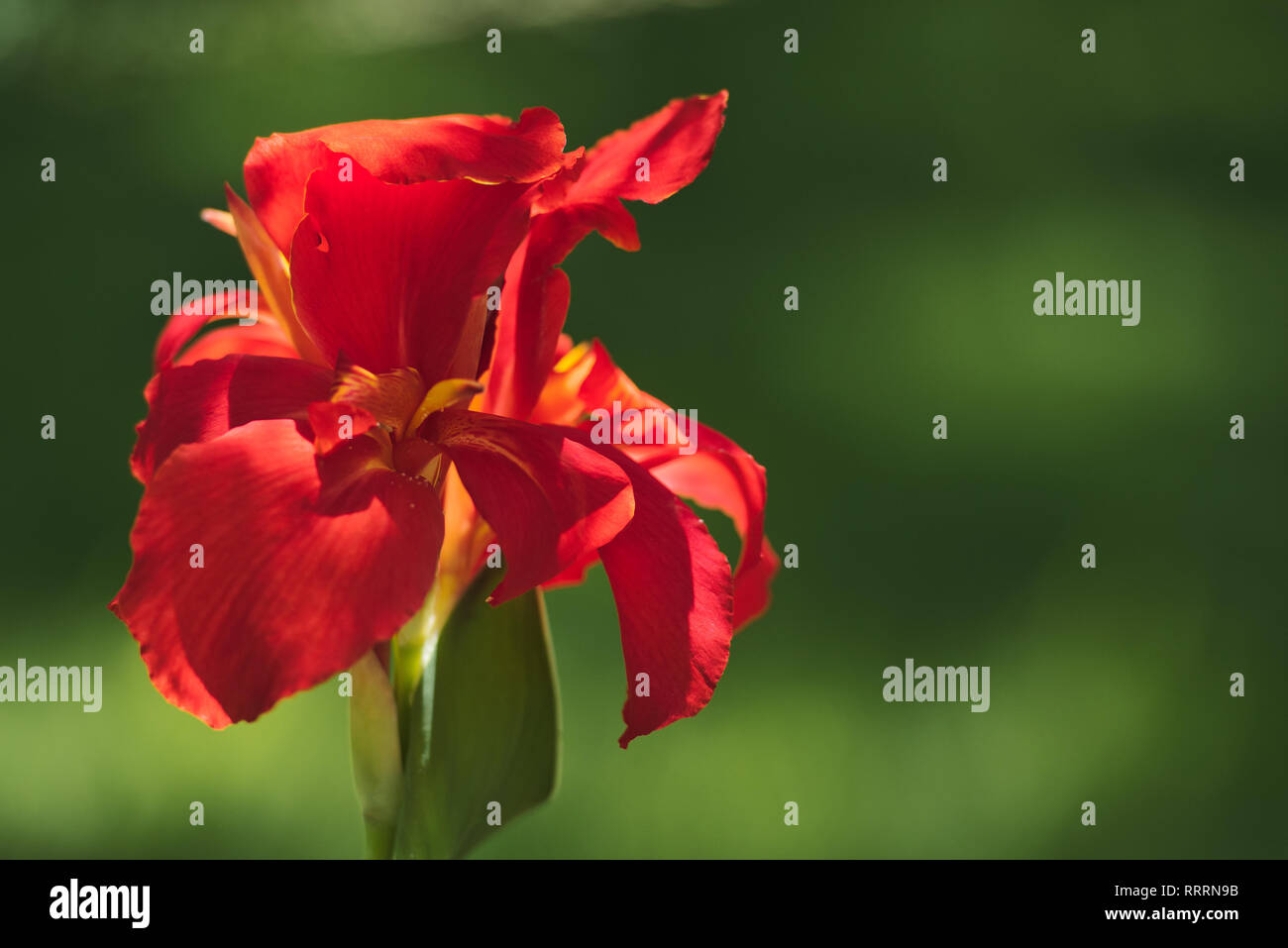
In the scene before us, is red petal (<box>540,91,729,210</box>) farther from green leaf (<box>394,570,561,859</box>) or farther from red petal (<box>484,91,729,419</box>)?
green leaf (<box>394,570,561,859</box>)

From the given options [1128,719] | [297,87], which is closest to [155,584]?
[1128,719]

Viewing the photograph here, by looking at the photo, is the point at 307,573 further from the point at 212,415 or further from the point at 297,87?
the point at 297,87

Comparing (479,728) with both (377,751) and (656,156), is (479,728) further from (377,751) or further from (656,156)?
(656,156)

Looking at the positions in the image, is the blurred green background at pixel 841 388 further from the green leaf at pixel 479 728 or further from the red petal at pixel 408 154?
the red petal at pixel 408 154

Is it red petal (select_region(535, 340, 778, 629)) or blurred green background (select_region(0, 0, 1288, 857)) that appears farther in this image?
blurred green background (select_region(0, 0, 1288, 857))

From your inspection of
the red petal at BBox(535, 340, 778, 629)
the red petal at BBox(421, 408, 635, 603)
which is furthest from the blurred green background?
the red petal at BBox(421, 408, 635, 603)

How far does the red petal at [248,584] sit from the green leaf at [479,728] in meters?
0.09

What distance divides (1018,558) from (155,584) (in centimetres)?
113

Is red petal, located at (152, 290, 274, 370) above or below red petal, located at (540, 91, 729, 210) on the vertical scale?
below

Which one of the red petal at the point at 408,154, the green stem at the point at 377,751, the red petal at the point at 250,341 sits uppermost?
the red petal at the point at 408,154

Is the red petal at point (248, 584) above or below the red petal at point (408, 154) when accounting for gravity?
below

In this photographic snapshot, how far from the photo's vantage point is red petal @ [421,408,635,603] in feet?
1.02

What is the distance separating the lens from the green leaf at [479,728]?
36cm

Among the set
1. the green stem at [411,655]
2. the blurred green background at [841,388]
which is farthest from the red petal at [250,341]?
the blurred green background at [841,388]
